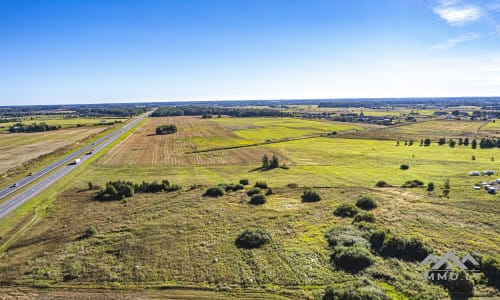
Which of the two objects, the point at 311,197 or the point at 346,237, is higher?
the point at 346,237

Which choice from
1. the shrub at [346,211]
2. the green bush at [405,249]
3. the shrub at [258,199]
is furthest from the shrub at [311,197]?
the green bush at [405,249]

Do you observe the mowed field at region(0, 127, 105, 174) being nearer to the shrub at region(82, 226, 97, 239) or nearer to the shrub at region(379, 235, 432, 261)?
the shrub at region(82, 226, 97, 239)

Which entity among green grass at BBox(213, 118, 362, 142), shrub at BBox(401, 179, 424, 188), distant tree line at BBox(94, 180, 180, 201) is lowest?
shrub at BBox(401, 179, 424, 188)

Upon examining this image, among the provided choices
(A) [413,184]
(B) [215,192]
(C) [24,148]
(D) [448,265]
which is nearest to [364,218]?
(D) [448,265]

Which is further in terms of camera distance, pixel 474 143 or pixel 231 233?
pixel 474 143

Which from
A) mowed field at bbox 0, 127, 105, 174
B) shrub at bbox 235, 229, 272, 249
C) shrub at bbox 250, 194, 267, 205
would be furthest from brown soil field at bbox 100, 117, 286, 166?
shrub at bbox 235, 229, 272, 249

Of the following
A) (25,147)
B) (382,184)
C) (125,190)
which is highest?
(25,147)

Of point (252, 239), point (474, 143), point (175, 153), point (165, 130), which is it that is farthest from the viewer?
point (165, 130)

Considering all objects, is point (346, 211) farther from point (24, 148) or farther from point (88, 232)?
point (24, 148)

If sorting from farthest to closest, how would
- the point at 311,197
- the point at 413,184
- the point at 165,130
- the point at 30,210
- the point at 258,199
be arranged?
the point at 165,130 → the point at 413,184 → the point at 311,197 → the point at 258,199 → the point at 30,210
